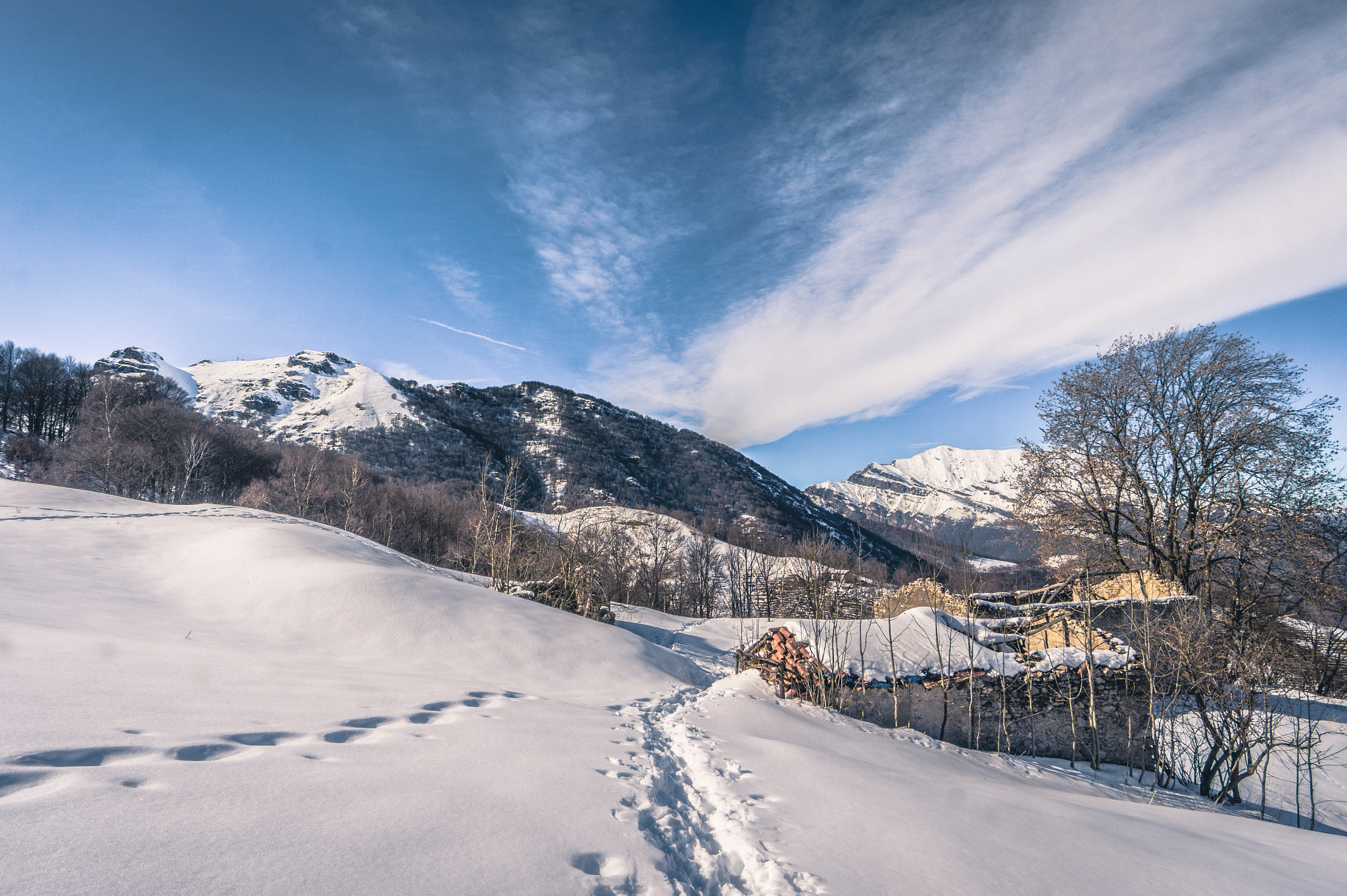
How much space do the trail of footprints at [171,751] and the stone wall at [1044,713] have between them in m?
7.02

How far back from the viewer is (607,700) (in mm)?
6742

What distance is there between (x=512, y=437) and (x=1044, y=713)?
152701 millimetres

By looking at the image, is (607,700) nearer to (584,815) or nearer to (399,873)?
(584,815)

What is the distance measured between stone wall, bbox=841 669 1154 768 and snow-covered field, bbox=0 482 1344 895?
24.2 inches

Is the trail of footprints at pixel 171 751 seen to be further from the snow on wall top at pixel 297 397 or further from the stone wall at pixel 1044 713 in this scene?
the snow on wall top at pixel 297 397

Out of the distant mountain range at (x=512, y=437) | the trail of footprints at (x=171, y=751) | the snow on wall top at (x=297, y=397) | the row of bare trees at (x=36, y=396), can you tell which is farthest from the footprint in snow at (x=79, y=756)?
the snow on wall top at (x=297, y=397)

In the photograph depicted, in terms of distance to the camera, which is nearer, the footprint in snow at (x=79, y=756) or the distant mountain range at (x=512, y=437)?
the footprint in snow at (x=79, y=756)

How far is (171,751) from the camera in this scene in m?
2.66

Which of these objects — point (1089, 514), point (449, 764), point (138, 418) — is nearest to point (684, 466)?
point (138, 418)

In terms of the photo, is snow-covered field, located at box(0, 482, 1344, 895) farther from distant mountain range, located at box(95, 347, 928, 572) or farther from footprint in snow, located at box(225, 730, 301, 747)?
distant mountain range, located at box(95, 347, 928, 572)

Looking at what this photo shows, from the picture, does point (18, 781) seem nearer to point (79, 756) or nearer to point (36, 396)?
point (79, 756)

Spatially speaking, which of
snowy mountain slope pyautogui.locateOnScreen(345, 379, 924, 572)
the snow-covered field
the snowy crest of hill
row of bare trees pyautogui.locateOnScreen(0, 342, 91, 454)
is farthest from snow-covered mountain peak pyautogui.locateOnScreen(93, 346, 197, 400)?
the snow-covered field

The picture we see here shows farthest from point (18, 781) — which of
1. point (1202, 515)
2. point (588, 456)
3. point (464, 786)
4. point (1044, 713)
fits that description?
point (588, 456)

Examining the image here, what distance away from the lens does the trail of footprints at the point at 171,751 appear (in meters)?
2.10
